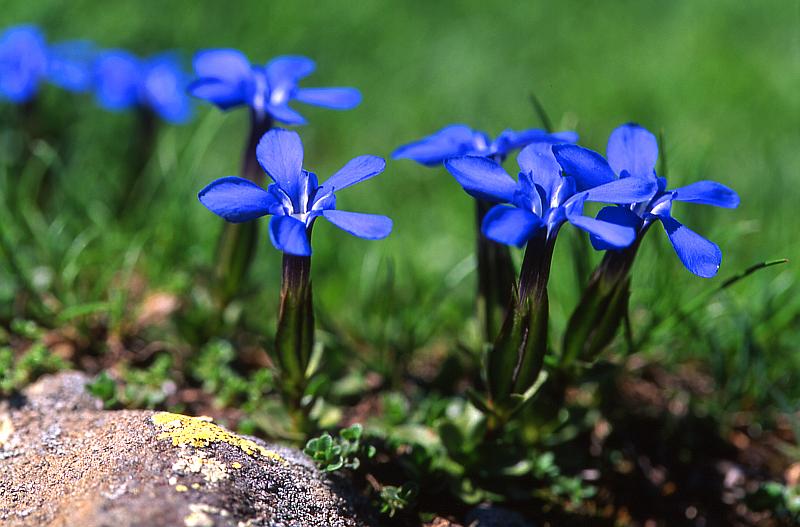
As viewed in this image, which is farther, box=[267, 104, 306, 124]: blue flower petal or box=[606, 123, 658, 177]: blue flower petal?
box=[267, 104, 306, 124]: blue flower petal

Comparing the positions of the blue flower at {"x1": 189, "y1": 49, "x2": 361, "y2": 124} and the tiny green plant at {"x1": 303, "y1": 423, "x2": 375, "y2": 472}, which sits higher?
the blue flower at {"x1": 189, "y1": 49, "x2": 361, "y2": 124}

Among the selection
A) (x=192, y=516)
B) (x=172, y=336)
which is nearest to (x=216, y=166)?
(x=172, y=336)

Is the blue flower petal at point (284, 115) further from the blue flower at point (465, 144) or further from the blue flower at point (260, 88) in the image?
the blue flower at point (465, 144)

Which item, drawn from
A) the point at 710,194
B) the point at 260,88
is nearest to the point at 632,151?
the point at 710,194

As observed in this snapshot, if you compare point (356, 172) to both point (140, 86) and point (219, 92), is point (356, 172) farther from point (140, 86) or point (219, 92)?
point (140, 86)

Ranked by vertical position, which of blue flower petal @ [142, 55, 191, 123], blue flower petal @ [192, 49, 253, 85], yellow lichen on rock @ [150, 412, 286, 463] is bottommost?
yellow lichen on rock @ [150, 412, 286, 463]

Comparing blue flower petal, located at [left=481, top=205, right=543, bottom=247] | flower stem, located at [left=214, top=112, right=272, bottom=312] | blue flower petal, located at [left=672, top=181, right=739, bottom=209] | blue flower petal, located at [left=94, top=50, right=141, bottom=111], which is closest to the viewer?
blue flower petal, located at [left=481, top=205, right=543, bottom=247]

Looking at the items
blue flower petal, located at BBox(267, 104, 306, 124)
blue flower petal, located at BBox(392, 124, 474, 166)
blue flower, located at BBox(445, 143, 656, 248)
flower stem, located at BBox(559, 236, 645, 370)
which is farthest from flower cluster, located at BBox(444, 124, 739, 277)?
blue flower petal, located at BBox(267, 104, 306, 124)

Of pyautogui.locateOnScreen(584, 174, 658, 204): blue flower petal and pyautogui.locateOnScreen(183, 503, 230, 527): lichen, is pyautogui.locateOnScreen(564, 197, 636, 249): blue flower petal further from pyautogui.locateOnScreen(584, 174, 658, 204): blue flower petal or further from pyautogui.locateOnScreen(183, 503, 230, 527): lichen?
pyautogui.locateOnScreen(183, 503, 230, 527): lichen
